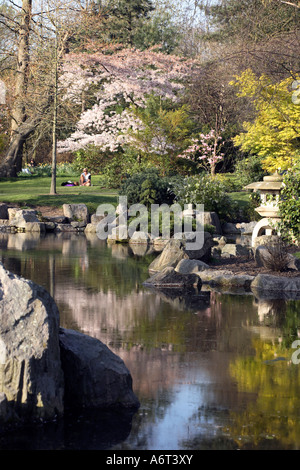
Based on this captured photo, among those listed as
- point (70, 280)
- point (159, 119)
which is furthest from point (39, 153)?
point (70, 280)

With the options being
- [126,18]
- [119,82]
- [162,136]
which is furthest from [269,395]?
[126,18]

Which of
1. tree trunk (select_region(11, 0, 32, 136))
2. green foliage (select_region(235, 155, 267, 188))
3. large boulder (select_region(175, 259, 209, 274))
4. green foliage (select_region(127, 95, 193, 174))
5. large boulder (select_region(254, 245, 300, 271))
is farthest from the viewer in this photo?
tree trunk (select_region(11, 0, 32, 136))

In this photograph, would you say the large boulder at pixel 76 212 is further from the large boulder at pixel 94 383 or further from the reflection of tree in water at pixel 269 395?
the large boulder at pixel 94 383

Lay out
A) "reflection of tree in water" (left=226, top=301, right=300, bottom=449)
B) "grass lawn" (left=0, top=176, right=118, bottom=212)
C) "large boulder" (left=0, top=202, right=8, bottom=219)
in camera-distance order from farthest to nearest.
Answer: "grass lawn" (left=0, top=176, right=118, bottom=212) < "large boulder" (left=0, top=202, right=8, bottom=219) < "reflection of tree in water" (left=226, top=301, right=300, bottom=449)

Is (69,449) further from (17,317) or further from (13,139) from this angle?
(13,139)

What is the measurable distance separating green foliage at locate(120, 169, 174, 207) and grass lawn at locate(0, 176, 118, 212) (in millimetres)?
1697

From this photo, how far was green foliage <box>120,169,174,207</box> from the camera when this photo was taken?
23484mm

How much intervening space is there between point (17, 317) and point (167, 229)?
49.3 feet

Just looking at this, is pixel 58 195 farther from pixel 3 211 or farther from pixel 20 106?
pixel 20 106

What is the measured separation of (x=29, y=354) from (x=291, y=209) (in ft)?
28.8

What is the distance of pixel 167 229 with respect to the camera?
20312mm

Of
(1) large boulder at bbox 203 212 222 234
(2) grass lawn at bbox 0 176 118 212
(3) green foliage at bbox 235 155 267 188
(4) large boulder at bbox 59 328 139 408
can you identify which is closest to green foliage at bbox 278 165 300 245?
(1) large boulder at bbox 203 212 222 234

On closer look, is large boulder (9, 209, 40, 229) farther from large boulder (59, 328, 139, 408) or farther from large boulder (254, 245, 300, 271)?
large boulder (59, 328, 139, 408)

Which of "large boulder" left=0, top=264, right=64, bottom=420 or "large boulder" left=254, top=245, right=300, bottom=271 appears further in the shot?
"large boulder" left=254, top=245, right=300, bottom=271
